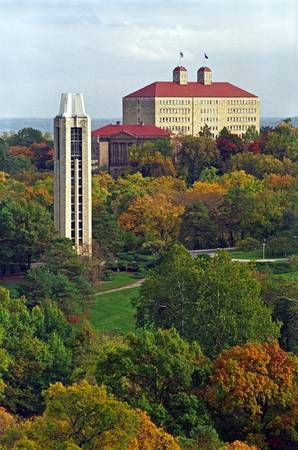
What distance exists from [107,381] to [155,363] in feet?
3.39

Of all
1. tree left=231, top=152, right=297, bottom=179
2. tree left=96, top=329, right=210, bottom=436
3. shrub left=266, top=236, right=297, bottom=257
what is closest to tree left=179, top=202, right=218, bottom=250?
shrub left=266, top=236, right=297, bottom=257

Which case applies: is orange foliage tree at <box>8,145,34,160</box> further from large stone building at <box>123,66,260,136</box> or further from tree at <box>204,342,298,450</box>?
tree at <box>204,342,298,450</box>

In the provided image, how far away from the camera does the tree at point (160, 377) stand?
25.1m

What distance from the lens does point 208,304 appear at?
29969 millimetres

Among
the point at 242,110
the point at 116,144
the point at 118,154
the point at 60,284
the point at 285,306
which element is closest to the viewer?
the point at 285,306

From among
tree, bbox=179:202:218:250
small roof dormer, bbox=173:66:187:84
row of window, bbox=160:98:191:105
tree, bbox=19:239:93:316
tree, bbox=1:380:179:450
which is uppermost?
small roof dormer, bbox=173:66:187:84

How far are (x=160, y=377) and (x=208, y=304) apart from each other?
4.48 meters

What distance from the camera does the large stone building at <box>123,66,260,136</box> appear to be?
3733 inches

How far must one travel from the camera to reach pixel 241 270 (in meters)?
31.4

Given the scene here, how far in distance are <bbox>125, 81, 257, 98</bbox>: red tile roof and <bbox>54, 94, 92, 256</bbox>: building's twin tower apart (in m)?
47.4

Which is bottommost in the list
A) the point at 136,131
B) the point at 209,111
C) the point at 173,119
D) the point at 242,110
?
the point at 136,131

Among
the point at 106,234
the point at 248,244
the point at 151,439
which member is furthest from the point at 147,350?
the point at 248,244

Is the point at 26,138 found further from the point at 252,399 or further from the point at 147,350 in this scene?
the point at 252,399

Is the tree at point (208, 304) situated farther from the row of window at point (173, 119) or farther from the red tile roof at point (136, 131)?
the row of window at point (173, 119)
